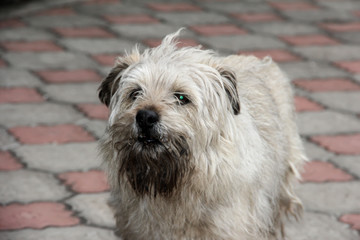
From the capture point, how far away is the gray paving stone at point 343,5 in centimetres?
872

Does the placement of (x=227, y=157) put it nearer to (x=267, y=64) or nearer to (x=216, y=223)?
(x=216, y=223)

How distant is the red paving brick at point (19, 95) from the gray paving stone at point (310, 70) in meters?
1.94

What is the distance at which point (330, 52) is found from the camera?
734 centimetres

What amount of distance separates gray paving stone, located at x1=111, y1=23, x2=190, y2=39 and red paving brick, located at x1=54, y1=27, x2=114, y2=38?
0.12m

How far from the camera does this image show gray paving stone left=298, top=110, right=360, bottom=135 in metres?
5.79

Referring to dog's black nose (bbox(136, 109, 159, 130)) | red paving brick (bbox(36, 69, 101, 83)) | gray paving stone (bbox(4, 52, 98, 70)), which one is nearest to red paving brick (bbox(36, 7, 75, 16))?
gray paving stone (bbox(4, 52, 98, 70))

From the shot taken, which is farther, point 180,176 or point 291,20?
point 291,20

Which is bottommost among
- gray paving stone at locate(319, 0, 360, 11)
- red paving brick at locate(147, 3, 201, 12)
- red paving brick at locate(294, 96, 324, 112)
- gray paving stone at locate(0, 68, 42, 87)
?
gray paving stone at locate(0, 68, 42, 87)

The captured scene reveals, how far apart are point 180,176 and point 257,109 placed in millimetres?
724

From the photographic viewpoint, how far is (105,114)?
5.88 m

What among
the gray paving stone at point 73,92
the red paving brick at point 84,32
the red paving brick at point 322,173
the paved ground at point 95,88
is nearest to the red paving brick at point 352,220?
the paved ground at point 95,88

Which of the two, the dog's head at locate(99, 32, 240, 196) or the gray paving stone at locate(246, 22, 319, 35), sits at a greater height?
the dog's head at locate(99, 32, 240, 196)

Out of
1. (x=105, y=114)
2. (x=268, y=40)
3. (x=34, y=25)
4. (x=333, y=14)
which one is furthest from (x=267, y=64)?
(x=333, y=14)

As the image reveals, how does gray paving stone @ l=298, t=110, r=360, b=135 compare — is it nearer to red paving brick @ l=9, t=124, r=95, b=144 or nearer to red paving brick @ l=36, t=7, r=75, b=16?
red paving brick @ l=9, t=124, r=95, b=144
